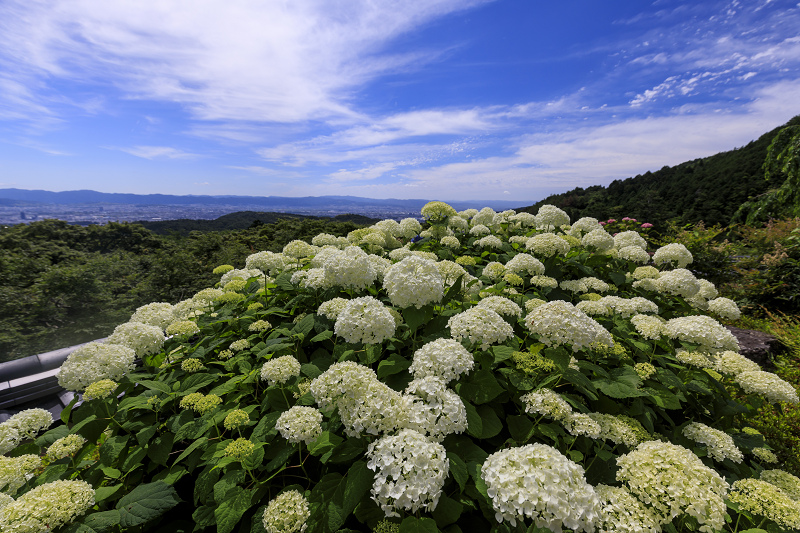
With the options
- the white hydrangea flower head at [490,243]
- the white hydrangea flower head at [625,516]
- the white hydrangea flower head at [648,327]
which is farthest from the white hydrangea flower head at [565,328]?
the white hydrangea flower head at [490,243]

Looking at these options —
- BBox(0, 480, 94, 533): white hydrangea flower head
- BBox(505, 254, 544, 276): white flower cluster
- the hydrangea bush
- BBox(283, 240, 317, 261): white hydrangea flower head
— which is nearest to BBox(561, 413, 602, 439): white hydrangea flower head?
the hydrangea bush

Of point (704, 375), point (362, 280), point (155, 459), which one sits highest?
point (362, 280)

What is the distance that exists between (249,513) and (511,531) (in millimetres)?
1768

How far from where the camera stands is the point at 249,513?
2.06 meters

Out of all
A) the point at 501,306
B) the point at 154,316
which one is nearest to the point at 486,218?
the point at 501,306

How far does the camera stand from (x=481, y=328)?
252 cm

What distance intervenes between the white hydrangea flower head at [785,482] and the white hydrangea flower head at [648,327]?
1277 millimetres

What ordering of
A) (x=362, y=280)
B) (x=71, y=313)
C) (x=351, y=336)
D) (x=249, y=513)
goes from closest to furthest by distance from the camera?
1. (x=249, y=513)
2. (x=351, y=336)
3. (x=362, y=280)
4. (x=71, y=313)

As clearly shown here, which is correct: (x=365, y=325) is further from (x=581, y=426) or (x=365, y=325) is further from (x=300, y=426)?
(x=581, y=426)

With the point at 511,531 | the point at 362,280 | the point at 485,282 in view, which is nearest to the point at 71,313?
the point at 362,280

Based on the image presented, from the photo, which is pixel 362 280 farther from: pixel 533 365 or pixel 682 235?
pixel 682 235

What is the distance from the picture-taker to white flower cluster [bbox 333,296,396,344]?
2.59 meters

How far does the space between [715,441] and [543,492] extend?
7.27 feet

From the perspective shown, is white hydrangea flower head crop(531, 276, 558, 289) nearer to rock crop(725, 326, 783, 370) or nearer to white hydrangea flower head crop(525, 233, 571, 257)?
white hydrangea flower head crop(525, 233, 571, 257)
